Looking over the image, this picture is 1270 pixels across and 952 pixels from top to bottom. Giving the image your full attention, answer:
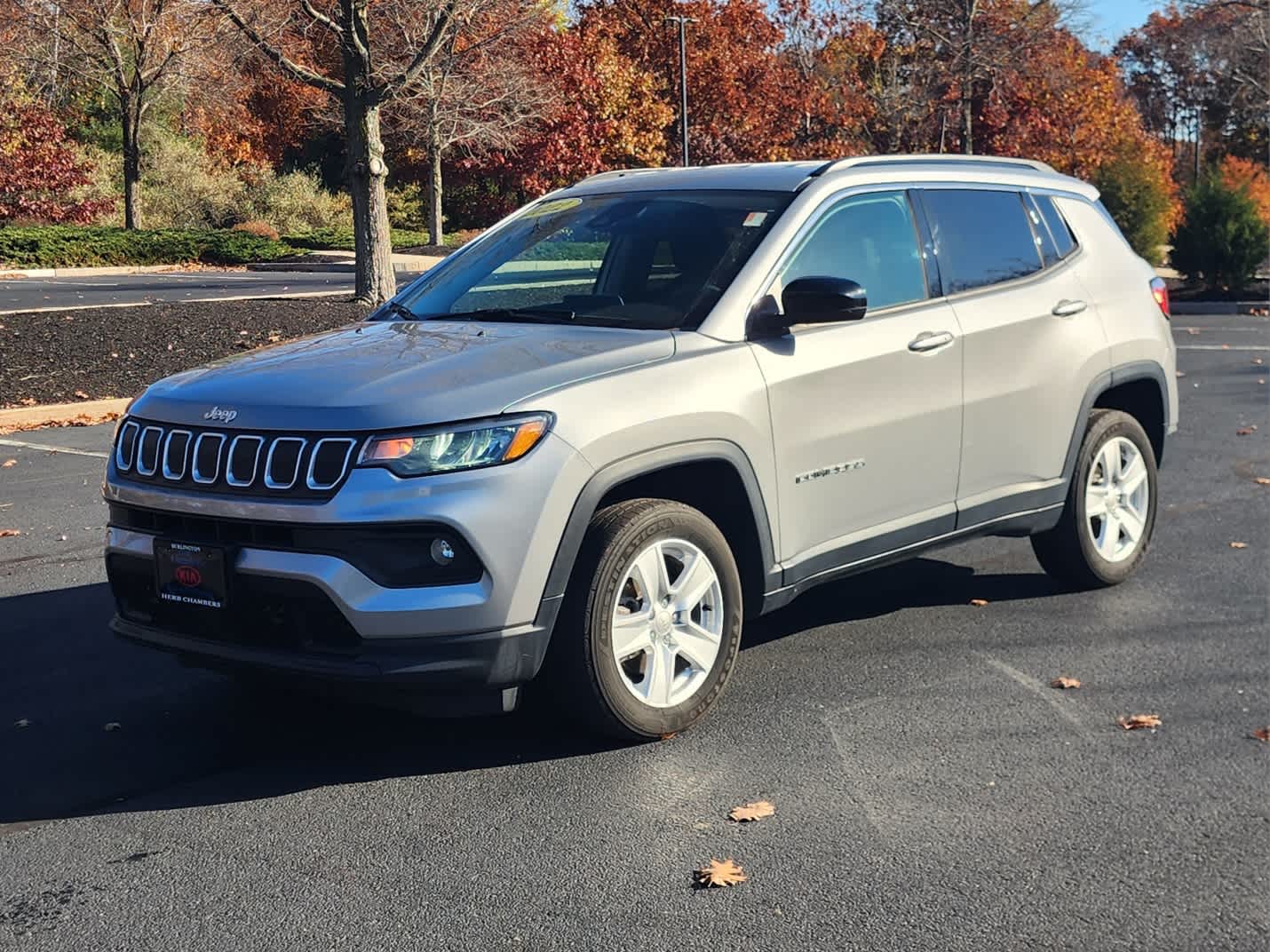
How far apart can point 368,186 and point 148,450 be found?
52.0 ft

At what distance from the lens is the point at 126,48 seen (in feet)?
144

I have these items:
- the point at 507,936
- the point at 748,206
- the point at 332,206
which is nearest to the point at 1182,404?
the point at 748,206

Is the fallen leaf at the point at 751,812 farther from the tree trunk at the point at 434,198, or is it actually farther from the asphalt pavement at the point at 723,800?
the tree trunk at the point at 434,198

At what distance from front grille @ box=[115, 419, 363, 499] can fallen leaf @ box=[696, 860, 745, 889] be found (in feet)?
4.89

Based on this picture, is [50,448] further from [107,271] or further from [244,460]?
[107,271]

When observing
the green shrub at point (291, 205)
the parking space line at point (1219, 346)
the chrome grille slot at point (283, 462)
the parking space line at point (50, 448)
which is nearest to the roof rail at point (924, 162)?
the chrome grille slot at point (283, 462)

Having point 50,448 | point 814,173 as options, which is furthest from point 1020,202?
point 50,448

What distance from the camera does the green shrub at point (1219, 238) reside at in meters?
25.4

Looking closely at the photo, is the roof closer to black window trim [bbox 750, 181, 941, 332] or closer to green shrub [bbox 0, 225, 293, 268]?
black window trim [bbox 750, 181, 941, 332]

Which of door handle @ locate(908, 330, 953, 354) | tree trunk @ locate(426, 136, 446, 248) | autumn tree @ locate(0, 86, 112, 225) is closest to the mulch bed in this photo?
door handle @ locate(908, 330, 953, 354)

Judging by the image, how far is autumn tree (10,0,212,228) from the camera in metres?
32.2

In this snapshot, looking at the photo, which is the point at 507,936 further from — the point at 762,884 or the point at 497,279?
the point at 497,279

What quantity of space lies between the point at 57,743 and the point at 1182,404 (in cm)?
1079

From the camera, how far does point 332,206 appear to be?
174 feet
